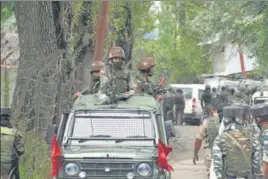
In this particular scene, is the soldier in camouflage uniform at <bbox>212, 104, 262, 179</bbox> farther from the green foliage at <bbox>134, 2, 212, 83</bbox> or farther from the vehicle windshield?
the green foliage at <bbox>134, 2, 212, 83</bbox>

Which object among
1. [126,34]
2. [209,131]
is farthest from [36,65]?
[126,34]

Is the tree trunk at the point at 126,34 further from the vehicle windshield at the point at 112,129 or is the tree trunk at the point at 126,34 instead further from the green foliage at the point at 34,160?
A: the vehicle windshield at the point at 112,129

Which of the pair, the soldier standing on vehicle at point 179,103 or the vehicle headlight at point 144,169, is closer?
the vehicle headlight at point 144,169

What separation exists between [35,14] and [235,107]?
23.5 feet

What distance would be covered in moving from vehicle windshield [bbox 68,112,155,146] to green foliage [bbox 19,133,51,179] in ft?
10.4

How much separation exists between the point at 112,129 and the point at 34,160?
395 centimetres

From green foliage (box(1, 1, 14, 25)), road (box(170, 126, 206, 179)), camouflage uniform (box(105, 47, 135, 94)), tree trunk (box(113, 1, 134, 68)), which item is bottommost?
road (box(170, 126, 206, 179))

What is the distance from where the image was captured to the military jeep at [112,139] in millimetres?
9008

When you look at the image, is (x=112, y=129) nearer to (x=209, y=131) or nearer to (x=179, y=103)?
(x=209, y=131)

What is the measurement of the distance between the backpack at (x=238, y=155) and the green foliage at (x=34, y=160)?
4887mm

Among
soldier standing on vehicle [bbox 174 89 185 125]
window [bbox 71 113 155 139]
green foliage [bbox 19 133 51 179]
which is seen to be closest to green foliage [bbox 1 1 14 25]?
soldier standing on vehicle [bbox 174 89 185 125]

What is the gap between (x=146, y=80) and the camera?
1248cm

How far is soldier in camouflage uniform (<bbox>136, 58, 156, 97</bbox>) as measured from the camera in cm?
1221

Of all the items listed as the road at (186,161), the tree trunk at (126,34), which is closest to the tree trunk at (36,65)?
the road at (186,161)
